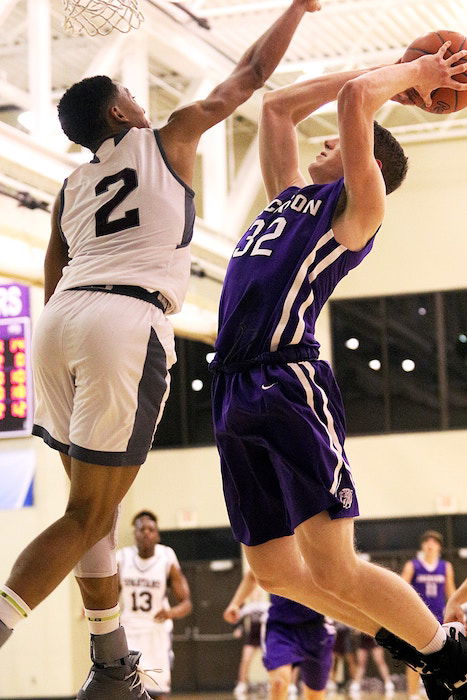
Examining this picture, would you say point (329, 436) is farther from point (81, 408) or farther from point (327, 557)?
point (81, 408)

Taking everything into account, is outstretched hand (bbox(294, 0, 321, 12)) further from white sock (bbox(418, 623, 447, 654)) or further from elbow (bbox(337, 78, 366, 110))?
white sock (bbox(418, 623, 447, 654))

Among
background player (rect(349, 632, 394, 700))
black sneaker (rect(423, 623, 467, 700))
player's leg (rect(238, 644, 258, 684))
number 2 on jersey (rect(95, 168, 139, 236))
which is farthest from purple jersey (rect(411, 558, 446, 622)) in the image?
number 2 on jersey (rect(95, 168, 139, 236))

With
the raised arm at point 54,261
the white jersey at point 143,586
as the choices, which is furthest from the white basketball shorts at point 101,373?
the white jersey at point 143,586

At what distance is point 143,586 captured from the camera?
419 inches

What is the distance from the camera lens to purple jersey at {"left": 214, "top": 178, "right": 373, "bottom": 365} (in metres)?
3.61

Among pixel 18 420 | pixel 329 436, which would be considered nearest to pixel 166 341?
pixel 329 436

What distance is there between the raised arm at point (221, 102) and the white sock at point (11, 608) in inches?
55.2

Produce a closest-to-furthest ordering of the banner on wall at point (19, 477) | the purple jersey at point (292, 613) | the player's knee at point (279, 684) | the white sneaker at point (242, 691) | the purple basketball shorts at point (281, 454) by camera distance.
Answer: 1. the purple basketball shorts at point (281, 454)
2. the purple jersey at point (292, 613)
3. the player's knee at point (279, 684)
4. the banner on wall at point (19, 477)
5. the white sneaker at point (242, 691)

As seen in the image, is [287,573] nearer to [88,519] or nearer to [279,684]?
[88,519]

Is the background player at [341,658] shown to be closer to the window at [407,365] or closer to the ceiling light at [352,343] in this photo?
the window at [407,365]

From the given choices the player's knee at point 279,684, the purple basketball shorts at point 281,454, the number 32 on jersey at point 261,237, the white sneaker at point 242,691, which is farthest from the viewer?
the white sneaker at point 242,691

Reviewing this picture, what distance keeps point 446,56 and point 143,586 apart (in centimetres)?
757

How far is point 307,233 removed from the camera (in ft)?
12.0

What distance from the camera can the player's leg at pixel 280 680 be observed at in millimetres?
8312
